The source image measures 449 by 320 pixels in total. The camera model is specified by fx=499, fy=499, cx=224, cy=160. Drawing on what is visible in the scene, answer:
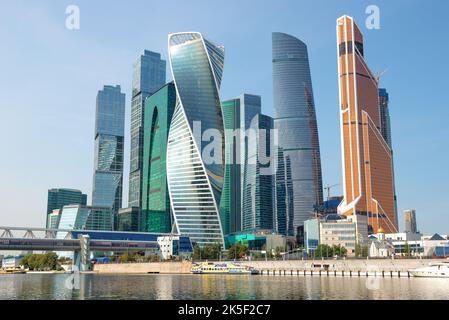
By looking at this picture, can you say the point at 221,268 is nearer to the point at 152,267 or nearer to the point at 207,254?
the point at 152,267

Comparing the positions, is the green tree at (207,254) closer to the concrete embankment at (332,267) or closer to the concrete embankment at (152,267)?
the concrete embankment at (152,267)

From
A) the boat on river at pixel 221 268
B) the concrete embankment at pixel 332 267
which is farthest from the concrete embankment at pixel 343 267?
the boat on river at pixel 221 268

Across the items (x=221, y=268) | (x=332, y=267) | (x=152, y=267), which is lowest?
(x=152, y=267)

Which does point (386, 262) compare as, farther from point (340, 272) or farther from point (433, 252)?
point (433, 252)

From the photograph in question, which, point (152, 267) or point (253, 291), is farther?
point (152, 267)

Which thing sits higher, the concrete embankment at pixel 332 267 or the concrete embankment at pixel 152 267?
the concrete embankment at pixel 332 267

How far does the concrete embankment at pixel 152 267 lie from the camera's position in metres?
164

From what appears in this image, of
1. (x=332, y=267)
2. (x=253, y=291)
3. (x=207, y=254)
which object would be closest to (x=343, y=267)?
(x=332, y=267)

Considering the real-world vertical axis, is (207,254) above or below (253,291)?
above

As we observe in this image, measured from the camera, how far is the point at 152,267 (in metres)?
174

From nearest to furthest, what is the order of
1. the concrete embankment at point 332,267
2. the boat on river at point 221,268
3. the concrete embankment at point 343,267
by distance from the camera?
the concrete embankment at point 343,267 < the concrete embankment at point 332,267 < the boat on river at point 221,268
